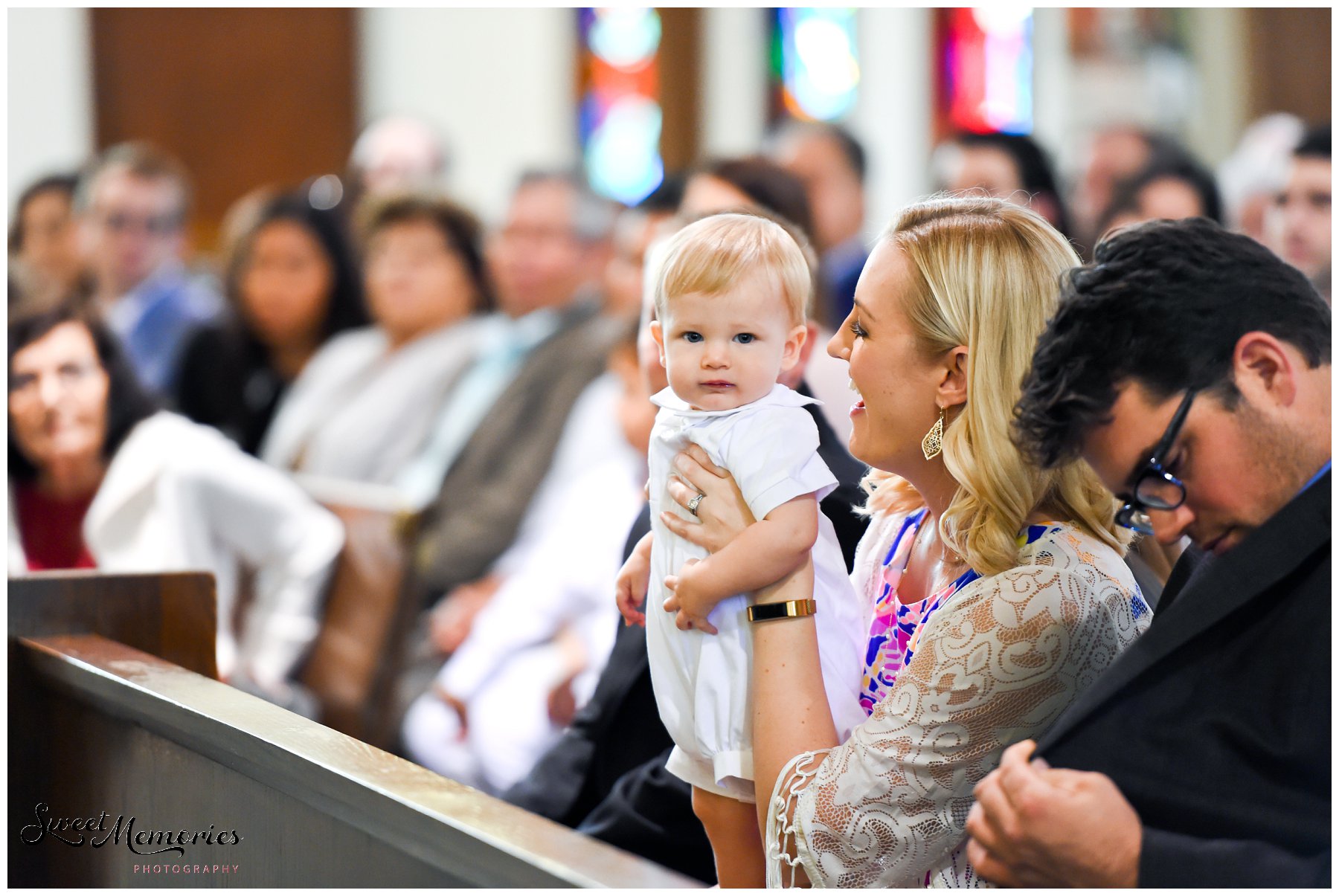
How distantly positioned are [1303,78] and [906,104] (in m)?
2.21

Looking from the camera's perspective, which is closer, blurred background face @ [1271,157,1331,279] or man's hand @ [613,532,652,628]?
man's hand @ [613,532,652,628]

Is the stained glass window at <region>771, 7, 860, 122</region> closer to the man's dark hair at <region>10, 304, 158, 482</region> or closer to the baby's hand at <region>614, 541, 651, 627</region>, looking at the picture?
the man's dark hair at <region>10, 304, 158, 482</region>

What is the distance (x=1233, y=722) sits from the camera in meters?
1.28

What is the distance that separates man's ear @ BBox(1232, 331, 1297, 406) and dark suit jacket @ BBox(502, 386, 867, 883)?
673mm

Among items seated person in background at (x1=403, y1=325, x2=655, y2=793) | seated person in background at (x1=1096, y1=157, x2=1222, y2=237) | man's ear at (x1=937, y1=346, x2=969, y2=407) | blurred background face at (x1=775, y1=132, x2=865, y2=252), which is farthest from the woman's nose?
blurred background face at (x1=775, y1=132, x2=865, y2=252)

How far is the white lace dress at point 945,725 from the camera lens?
1469 mm

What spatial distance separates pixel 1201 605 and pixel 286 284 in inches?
177

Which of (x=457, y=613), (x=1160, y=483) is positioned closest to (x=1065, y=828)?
(x=1160, y=483)

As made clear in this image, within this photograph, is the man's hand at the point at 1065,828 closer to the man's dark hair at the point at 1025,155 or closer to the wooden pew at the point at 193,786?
the wooden pew at the point at 193,786

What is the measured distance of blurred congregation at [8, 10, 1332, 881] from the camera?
357 cm

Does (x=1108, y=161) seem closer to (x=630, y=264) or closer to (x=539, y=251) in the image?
(x=539, y=251)

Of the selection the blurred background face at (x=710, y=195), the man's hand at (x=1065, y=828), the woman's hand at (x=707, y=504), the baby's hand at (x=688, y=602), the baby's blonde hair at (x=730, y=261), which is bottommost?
the man's hand at (x=1065, y=828)

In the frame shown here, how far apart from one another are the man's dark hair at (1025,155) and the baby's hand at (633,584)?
3506mm

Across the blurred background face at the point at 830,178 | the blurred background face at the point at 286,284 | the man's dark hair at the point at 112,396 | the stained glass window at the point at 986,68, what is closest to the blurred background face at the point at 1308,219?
the blurred background face at the point at 830,178
